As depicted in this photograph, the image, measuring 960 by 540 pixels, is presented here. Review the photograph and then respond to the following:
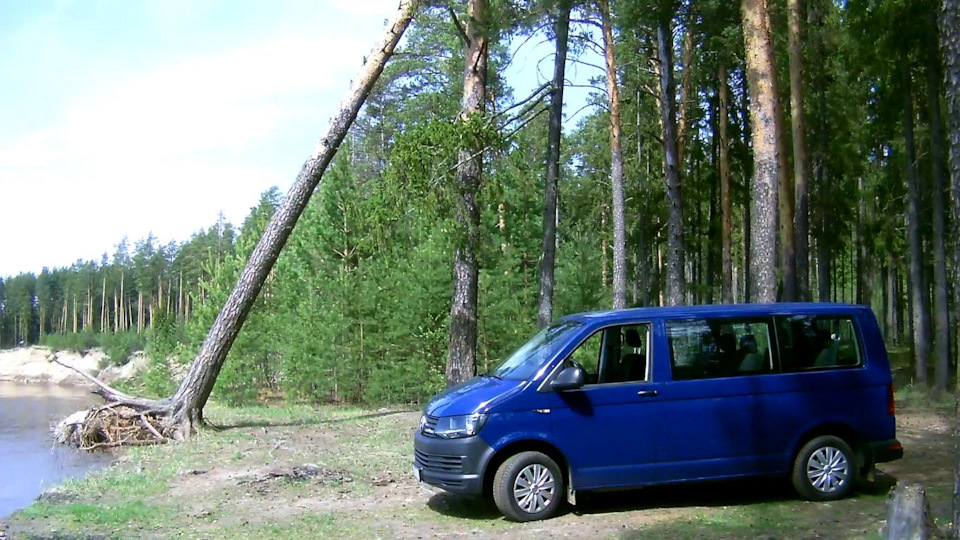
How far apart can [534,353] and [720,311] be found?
190 centimetres

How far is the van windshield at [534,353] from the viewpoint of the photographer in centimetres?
854

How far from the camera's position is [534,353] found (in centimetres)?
891

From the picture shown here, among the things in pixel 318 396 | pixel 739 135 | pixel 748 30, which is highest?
pixel 739 135

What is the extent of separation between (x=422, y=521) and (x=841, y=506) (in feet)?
13.4

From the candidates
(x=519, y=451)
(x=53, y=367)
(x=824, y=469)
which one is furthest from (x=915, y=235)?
(x=53, y=367)

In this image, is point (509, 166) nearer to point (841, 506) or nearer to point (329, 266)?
point (841, 506)

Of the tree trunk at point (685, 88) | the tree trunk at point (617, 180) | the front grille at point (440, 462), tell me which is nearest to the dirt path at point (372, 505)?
the front grille at point (440, 462)

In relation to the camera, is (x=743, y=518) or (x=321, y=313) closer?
(x=743, y=518)

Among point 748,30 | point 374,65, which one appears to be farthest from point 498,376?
point 374,65

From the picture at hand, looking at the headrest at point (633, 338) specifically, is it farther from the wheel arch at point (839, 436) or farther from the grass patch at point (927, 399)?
the grass patch at point (927, 399)

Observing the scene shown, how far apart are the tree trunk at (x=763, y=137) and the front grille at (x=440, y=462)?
654 cm

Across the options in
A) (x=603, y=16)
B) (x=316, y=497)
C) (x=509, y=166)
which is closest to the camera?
(x=316, y=497)

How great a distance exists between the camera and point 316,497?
973 centimetres

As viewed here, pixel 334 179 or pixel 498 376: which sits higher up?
pixel 334 179
